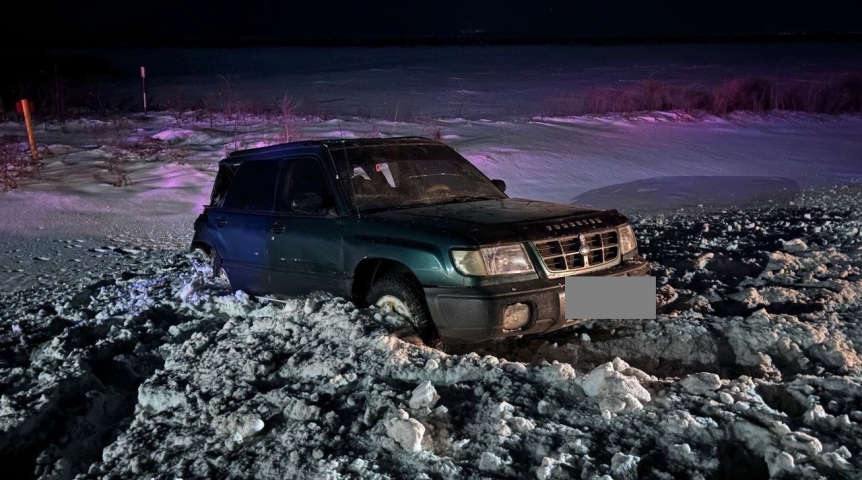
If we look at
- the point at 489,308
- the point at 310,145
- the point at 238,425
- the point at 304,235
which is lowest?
the point at 238,425

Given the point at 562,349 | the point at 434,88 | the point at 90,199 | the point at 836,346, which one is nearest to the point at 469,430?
the point at 562,349

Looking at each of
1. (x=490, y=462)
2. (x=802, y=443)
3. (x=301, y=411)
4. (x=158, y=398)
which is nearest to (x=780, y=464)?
(x=802, y=443)

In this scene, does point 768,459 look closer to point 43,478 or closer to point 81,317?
point 43,478

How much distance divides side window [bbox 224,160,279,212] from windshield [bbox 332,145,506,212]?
2.22ft

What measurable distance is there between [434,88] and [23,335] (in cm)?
2446

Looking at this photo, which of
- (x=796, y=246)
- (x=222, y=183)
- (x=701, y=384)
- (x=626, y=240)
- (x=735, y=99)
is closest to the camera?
(x=701, y=384)

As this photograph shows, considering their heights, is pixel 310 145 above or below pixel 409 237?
above

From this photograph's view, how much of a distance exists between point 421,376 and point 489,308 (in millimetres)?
588

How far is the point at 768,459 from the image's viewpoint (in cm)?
304

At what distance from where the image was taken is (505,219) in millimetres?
Answer: 4727

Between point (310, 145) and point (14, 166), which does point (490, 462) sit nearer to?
point (310, 145)

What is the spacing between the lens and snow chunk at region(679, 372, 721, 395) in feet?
12.1

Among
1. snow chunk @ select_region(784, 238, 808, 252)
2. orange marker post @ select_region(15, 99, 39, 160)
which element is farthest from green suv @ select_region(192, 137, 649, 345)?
orange marker post @ select_region(15, 99, 39, 160)

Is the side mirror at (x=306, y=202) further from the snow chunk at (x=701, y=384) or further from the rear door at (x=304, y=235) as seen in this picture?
the snow chunk at (x=701, y=384)
